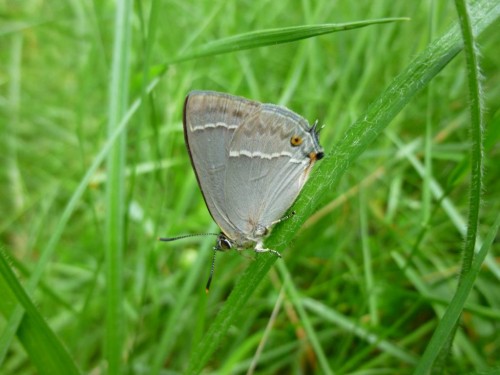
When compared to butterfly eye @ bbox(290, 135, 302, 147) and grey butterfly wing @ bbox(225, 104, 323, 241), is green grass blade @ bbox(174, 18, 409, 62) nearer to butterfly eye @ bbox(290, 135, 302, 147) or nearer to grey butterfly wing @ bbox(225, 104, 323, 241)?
grey butterfly wing @ bbox(225, 104, 323, 241)

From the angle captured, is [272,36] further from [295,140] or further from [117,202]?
[117,202]

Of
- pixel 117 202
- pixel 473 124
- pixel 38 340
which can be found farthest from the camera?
pixel 117 202

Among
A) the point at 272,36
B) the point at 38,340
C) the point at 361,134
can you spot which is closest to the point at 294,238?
the point at 361,134

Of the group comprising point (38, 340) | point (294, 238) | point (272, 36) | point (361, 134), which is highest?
point (272, 36)

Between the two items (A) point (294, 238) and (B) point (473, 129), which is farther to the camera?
(A) point (294, 238)

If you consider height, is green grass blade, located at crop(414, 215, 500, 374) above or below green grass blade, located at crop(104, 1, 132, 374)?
below

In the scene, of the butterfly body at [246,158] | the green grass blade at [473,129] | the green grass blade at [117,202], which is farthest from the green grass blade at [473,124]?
the green grass blade at [117,202]

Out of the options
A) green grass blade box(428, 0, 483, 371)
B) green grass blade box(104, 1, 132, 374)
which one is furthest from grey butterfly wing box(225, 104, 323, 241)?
green grass blade box(428, 0, 483, 371)
